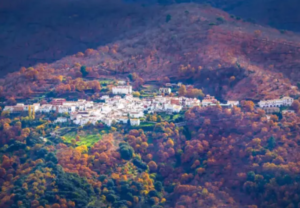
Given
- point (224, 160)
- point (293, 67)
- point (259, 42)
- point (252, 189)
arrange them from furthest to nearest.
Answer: point (259, 42) < point (293, 67) < point (224, 160) < point (252, 189)

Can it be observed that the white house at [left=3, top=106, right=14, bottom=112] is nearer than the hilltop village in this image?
No

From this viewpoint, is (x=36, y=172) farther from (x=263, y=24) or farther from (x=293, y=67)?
(x=263, y=24)

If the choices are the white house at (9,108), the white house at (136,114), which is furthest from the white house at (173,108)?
the white house at (9,108)

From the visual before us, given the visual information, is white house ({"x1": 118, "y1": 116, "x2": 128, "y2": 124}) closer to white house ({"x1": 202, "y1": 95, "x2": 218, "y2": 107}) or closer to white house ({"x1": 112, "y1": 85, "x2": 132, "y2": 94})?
white house ({"x1": 112, "y1": 85, "x2": 132, "y2": 94})

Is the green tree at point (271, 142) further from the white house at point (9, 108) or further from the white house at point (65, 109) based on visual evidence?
the white house at point (9, 108)

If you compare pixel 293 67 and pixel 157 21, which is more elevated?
pixel 157 21

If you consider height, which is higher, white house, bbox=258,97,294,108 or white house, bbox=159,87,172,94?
white house, bbox=159,87,172,94

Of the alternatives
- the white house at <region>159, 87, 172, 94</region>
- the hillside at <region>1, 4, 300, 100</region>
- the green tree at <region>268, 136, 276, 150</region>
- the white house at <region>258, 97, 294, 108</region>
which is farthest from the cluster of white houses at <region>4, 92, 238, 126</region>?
the green tree at <region>268, 136, 276, 150</region>

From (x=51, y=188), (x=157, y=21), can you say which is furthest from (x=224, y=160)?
(x=157, y=21)
